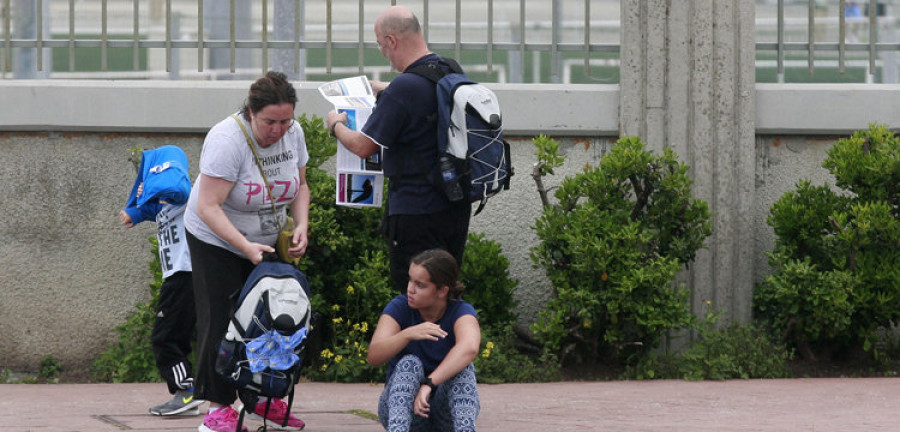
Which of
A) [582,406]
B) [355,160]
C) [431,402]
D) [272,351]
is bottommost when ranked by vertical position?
[582,406]

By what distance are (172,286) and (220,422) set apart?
3.12 ft

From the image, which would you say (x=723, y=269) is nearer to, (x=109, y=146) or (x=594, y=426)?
(x=594, y=426)

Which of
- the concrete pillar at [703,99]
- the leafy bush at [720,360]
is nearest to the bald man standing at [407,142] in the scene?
the leafy bush at [720,360]

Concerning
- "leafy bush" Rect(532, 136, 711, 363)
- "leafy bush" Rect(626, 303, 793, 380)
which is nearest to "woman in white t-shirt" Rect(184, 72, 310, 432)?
"leafy bush" Rect(532, 136, 711, 363)

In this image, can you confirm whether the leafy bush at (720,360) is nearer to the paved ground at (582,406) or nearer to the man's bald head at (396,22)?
the paved ground at (582,406)

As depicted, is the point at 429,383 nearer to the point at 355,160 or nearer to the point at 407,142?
the point at 407,142

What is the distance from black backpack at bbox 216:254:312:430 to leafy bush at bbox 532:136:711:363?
2366 millimetres

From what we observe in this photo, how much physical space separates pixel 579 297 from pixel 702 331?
2.82ft

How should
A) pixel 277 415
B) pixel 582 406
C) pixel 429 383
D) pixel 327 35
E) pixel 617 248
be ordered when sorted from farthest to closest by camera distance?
1. pixel 327 35
2. pixel 617 248
3. pixel 582 406
4. pixel 277 415
5. pixel 429 383

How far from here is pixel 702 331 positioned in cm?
739

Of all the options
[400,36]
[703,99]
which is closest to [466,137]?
[400,36]

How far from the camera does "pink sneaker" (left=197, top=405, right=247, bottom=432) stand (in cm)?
531

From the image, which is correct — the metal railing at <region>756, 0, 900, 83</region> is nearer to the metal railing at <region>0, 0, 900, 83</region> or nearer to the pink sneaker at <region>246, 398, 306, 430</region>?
the metal railing at <region>0, 0, 900, 83</region>

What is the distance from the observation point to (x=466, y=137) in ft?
17.2
